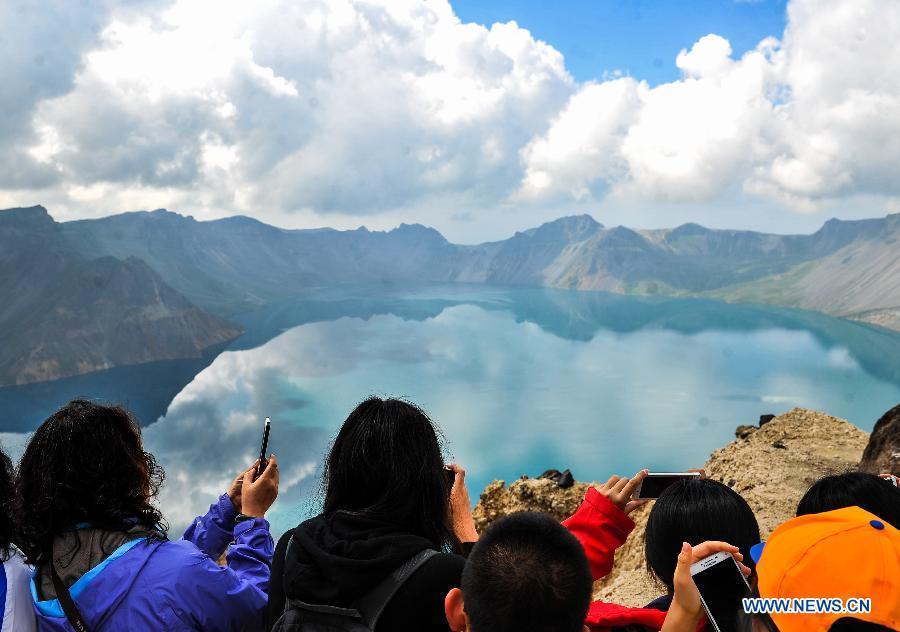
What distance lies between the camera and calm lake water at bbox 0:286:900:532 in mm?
64062

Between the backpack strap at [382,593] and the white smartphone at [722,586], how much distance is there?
0.87 metres

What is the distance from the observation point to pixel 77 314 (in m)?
123

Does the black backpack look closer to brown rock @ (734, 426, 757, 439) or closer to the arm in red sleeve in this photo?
the arm in red sleeve

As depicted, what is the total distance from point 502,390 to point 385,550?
88276 mm

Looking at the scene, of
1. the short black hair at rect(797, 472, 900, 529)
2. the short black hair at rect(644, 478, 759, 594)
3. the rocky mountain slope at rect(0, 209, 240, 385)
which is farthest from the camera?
the rocky mountain slope at rect(0, 209, 240, 385)

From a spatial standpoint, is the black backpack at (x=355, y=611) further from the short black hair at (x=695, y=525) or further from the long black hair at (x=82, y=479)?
the short black hair at (x=695, y=525)

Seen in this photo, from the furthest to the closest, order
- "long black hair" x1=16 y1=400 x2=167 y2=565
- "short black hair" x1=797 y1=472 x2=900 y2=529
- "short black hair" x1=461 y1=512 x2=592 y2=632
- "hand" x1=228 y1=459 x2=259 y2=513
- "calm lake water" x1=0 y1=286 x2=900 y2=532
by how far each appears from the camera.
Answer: "calm lake water" x1=0 y1=286 x2=900 y2=532 < "hand" x1=228 y1=459 x2=259 y2=513 < "short black hair" x1=797 y1=472 x2=900 y2=529 < "long black hair" x1=16 y1=400 x2=167 y2=565 < "short black hair" x1=461 y1=512 x2=592 y2=632

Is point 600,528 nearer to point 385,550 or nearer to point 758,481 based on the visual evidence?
point 385,550

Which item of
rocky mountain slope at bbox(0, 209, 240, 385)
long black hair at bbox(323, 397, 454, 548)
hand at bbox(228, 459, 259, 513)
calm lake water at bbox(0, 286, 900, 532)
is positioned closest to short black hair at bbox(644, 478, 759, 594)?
long black hair at bbox(323, 397, 454, 548)

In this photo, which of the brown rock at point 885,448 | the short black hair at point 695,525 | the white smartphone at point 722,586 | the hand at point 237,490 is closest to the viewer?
the white smartphone at point 722,586

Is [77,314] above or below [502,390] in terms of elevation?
above

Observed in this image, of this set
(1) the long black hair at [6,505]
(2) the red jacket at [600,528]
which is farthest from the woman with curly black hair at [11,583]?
(2) the red jacket at [600,528]

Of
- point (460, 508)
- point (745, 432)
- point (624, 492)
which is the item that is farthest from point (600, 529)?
point (745, 432)

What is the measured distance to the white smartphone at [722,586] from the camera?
1968 mm
